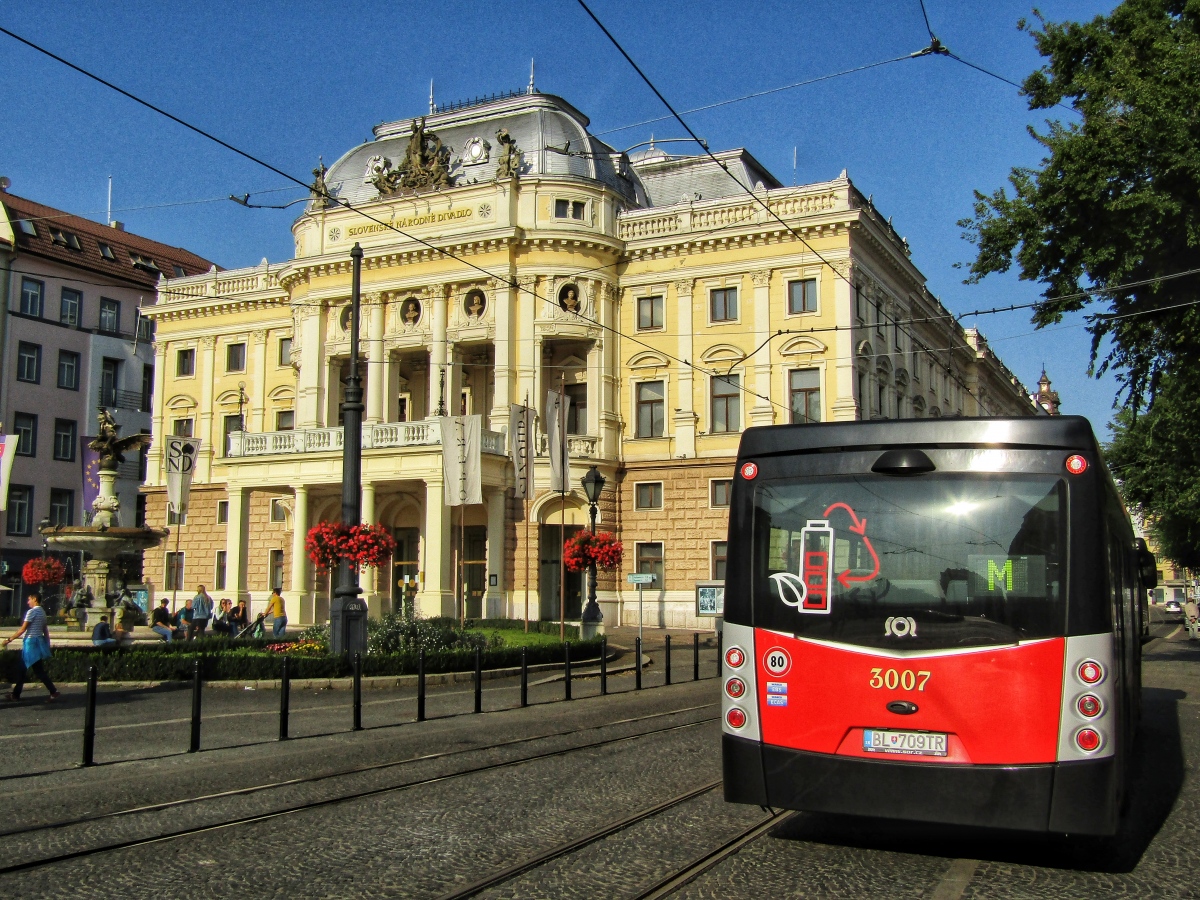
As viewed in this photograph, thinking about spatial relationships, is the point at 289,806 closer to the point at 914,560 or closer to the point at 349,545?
the point at 914,560

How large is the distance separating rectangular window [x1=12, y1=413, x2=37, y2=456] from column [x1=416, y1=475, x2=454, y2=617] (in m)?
25.6

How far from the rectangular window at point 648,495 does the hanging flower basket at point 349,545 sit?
63.7 ft

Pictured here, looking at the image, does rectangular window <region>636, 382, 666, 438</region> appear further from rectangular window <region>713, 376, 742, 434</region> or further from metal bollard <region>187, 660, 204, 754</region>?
metal bollard <region>187, 660, 204, 754</region>

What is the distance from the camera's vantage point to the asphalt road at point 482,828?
21.5 feet

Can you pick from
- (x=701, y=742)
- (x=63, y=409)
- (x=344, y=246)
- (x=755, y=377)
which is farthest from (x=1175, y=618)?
(x=701, y=742)

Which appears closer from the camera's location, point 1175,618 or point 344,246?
point 344,246

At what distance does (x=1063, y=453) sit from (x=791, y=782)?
2.56 meters

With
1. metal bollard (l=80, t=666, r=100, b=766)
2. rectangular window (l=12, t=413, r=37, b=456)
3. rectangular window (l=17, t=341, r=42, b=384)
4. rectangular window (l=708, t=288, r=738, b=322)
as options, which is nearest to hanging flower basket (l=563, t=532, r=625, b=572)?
rectangular window (l=708, t=288, r=738, b=322)

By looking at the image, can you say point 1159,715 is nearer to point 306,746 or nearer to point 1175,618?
point 306,746

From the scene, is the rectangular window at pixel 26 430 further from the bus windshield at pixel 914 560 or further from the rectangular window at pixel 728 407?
the bus windshield at pixel 914 560

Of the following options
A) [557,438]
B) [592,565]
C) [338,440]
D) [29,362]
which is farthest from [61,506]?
[592,565]

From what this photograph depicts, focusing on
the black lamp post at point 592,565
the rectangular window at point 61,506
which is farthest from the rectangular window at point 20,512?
the black lamp post at point 592,565

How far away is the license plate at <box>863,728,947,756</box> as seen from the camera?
671 centimetres

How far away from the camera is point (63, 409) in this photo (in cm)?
5628
